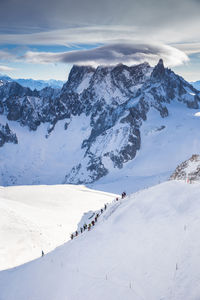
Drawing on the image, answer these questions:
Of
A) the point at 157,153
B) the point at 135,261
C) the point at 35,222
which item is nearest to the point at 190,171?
the point at 35,222

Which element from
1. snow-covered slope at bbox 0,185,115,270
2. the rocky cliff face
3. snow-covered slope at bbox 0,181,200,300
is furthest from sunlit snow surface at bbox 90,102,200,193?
snow-covered slope at bbox 0,181,200,300

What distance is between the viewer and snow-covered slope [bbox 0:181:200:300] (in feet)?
33.8

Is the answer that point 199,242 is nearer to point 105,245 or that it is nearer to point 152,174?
point 105,245

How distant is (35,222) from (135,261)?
29.0 m

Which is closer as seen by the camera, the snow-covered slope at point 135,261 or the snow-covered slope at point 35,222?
the snow-covered slope at point 135,261

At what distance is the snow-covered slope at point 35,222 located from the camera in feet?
94.8

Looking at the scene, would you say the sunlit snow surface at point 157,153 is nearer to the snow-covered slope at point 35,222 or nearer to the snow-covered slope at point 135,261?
the snow-covered slope at point 35,222

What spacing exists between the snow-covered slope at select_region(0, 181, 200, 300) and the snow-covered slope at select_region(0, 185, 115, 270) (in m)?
Result: 11.1

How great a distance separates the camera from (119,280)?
1131cm

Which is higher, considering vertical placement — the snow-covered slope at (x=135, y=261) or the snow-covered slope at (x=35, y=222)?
the snow-covered slope at (x=135, y=261)

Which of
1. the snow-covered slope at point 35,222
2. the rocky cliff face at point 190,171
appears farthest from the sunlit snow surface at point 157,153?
the rocky cliff face at point 190,171

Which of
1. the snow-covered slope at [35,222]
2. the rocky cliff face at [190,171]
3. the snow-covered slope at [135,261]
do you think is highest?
the rocky cliff face at [190,171]

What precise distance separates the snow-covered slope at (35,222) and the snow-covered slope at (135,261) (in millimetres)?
11057

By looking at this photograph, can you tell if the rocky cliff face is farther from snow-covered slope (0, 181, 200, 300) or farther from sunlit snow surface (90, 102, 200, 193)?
sunlit snow surface (90, 102, 200, 193)
